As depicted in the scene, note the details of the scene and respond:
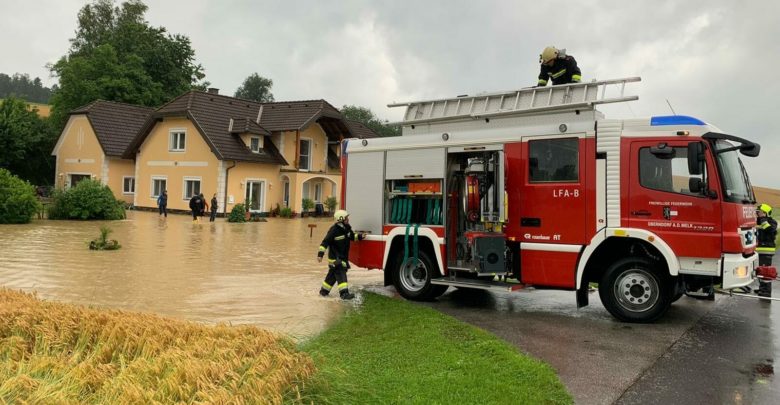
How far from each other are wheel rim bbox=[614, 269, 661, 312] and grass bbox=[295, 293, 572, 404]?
8.01 feet

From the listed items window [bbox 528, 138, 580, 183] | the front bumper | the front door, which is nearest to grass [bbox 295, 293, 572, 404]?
window [bbox 528, 138, 580, 183]

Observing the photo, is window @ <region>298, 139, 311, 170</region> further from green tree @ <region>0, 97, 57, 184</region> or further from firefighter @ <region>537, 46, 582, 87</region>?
firefighter @ <region>537, 46, 582, 87</region>

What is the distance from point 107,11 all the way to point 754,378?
64835mm

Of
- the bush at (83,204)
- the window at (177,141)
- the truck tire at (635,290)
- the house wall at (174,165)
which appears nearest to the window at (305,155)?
the house wall at (174,165)

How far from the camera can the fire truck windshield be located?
8289 millimetres

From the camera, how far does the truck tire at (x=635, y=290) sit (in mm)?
8602

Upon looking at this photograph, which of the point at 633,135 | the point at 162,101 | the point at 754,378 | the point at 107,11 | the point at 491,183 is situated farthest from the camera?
the point at 107,11

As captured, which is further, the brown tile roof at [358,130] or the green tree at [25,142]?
the brown tile roof at [358,130]

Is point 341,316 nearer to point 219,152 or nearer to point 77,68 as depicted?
point 219,152

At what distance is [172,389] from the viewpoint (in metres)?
3.97

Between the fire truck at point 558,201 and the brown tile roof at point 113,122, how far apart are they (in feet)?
107

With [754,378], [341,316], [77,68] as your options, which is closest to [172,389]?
[341,316]

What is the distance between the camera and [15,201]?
2414 centimetres

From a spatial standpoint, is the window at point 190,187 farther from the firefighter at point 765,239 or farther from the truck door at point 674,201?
the truck door at point 674,201
